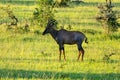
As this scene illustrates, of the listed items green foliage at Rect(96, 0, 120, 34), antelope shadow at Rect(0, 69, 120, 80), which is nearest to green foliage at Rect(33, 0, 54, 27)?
green foliage at Rect(96, 0, 120, 34)

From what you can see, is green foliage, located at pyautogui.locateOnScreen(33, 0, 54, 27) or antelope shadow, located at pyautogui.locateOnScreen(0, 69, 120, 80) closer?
antelope shadow, located at pyautogui.locateOnScreen(0, 69, 120, 80)

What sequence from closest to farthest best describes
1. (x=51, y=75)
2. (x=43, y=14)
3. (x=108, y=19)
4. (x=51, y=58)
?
(x=51, y=75) → (x=51, y=58) → (x=108, y=19) → (x=43, y=14)

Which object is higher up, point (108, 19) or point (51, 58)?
point (51, 58)

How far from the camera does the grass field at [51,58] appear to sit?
14828 mm

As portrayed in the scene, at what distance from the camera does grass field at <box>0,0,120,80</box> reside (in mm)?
14828

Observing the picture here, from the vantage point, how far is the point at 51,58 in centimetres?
1881

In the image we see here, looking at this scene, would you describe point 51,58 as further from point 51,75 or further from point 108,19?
point 108,19

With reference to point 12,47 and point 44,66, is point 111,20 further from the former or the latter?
point 44,66

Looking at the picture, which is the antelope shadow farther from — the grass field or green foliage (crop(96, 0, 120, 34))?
green foliage (crop(96, 0, 120, 34))

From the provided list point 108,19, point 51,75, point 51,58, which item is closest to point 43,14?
point 108,19

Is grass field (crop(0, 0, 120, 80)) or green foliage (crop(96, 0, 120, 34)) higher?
grass field (crop(0, 0, 120, 80))

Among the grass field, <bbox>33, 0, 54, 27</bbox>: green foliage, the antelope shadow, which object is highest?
the antelope shadow

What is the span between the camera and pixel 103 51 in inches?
853

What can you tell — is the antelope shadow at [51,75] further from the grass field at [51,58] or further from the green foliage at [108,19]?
the green foliage at [108,19]
